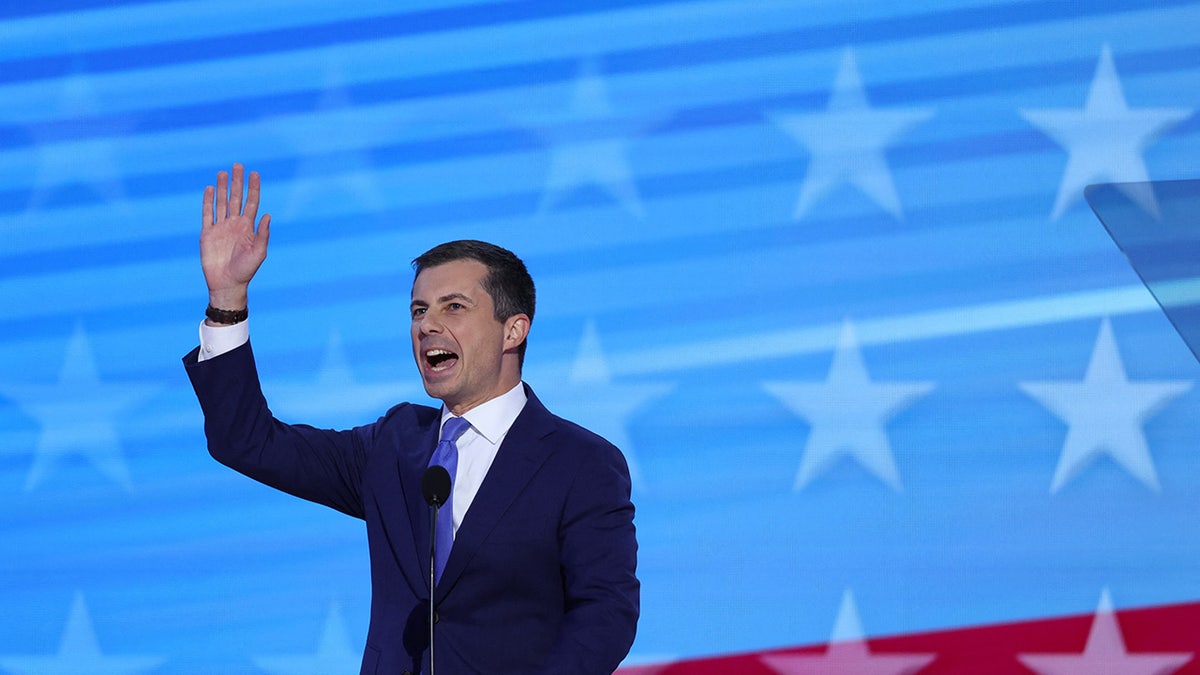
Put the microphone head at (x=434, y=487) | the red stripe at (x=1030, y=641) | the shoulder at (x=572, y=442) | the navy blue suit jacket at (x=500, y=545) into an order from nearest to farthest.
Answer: the microphone head at (x=434, y=487)
the navy blue suit jacket at (x=500, y=545)
the shoulder at (x=572, y=442)
the red stripe at (x=1030, y=641)

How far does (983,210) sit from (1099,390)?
45 centimetres

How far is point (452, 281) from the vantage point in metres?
1.99

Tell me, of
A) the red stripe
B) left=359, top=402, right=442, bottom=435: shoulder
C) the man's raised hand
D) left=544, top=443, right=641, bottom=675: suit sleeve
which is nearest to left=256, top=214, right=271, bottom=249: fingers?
the man's raised hand

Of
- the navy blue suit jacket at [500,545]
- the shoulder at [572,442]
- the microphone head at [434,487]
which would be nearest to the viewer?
the microphone head at [434,487]

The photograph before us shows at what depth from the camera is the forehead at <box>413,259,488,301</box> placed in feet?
6.51

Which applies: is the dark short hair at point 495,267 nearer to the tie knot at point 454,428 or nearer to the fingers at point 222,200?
the tie knot at point 454,428

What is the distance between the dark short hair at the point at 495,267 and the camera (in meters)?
2.02

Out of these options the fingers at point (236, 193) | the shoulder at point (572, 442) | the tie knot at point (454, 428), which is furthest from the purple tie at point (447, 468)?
the fingers at point (236, 193)

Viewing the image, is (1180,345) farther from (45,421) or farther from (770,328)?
(45,421)

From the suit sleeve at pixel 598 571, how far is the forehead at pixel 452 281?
0.31 meters

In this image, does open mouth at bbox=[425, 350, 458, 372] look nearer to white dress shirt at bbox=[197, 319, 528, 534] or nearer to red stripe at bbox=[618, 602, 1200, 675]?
white dress shirt at bbox=[197, 319, 528, 534]

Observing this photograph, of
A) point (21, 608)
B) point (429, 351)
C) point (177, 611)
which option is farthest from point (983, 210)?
point (21, 608)

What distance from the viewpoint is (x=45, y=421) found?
10.4 ft

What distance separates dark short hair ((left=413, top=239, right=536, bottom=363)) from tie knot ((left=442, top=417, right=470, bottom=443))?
151mm
